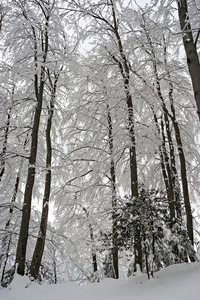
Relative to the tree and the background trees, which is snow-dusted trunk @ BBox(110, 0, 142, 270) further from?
the tree

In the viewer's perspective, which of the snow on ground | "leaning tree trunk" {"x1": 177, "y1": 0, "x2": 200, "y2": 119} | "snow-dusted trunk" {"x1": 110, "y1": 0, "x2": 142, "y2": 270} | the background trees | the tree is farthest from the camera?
"snow-dusted trunk" {"x1": 110, "y1": 0, "x2": 142, "y2": 270}

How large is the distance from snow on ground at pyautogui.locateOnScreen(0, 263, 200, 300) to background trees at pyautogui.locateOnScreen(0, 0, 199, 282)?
57cm

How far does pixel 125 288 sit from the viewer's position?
15.2ft

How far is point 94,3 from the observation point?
809 centimetres

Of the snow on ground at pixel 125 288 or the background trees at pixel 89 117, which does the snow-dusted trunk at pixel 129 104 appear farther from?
the snow on ground at pixel 125 288

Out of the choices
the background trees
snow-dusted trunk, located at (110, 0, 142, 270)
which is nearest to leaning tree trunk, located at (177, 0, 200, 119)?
the background trees

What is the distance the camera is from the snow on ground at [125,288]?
3.77 meters

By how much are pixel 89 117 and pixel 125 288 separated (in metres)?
6.36

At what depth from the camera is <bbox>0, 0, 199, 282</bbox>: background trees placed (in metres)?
6.67

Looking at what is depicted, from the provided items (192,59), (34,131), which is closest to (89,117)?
(34,131)

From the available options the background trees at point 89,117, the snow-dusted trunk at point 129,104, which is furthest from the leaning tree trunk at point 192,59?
the snow-dusted trunk at point 129,104

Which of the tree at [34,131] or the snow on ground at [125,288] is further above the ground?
the tree at [34,131]

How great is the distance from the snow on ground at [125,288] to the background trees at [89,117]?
0.57 meters

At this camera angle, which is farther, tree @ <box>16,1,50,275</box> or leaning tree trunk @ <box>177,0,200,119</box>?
tree @ <box>16,1,50,275</box>
